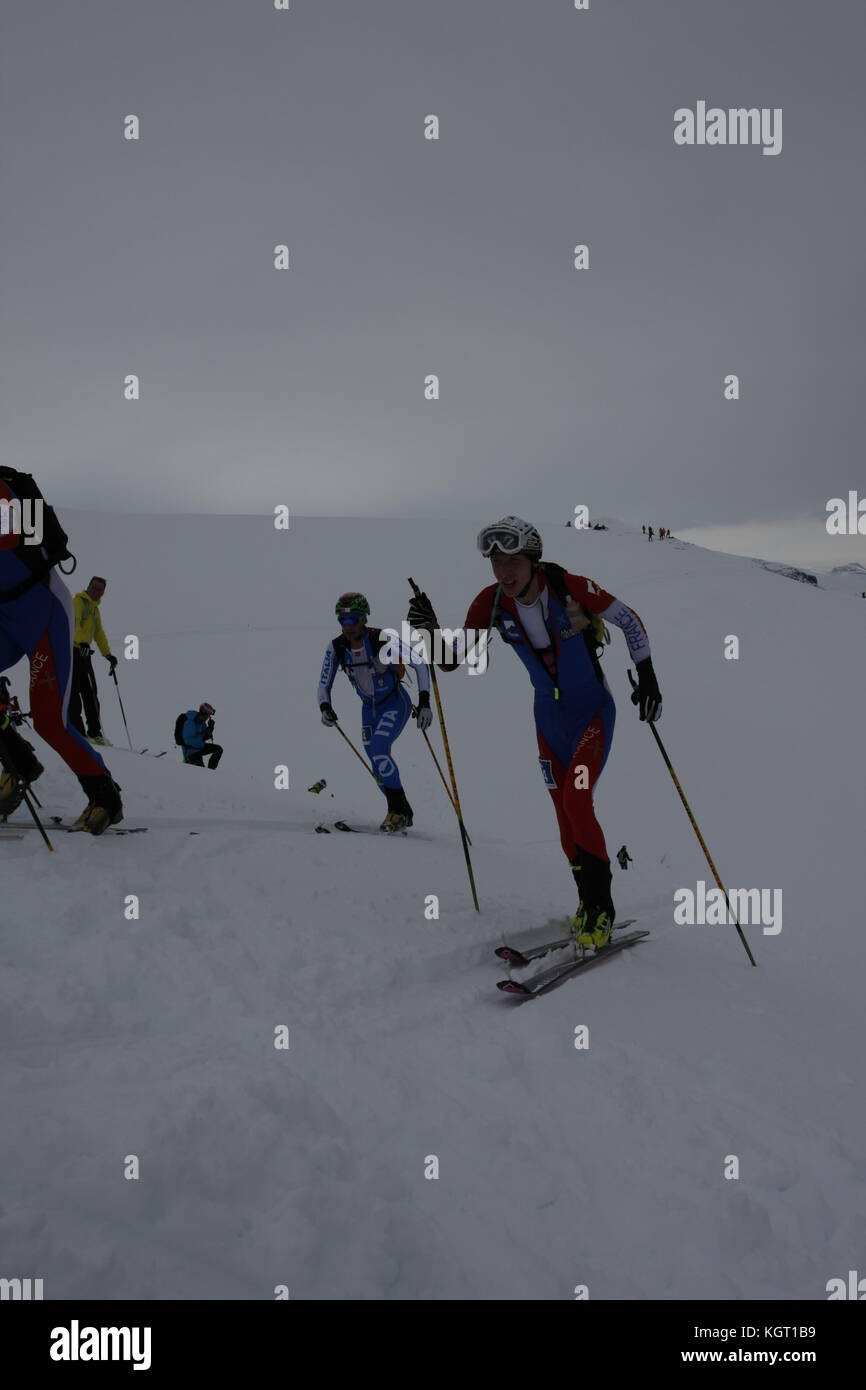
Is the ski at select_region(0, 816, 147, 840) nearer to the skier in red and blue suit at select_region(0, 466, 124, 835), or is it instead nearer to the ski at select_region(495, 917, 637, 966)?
the skier in red and blue suit at select_region(0, 466, 124, 835)

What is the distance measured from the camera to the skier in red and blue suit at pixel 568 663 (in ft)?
17.1

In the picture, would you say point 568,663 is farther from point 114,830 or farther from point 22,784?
point 22,784

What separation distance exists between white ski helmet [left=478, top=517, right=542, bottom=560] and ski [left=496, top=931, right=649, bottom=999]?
267cm

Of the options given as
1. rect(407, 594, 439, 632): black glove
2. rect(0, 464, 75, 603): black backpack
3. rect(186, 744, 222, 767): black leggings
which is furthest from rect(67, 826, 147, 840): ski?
rect(186, 744, 222, 767): black leggings

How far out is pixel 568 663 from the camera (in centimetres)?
541

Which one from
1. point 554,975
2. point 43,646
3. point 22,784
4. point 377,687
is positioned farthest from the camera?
point 377,687

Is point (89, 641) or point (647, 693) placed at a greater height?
point (89, 641)

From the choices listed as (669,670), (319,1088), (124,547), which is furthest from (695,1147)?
(124,547)

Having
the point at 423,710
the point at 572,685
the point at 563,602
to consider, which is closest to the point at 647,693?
the point at 572,685

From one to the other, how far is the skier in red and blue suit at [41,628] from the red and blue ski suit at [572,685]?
9.61ft

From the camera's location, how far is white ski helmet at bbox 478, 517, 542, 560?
5.14 m

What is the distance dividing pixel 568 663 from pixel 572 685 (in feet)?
0.53

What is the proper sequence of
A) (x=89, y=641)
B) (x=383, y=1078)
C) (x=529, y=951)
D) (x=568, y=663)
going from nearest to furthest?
(x=383, y=1078) < (x=529, y=951) < (x=568, y=663) < (x=89, y=641)
